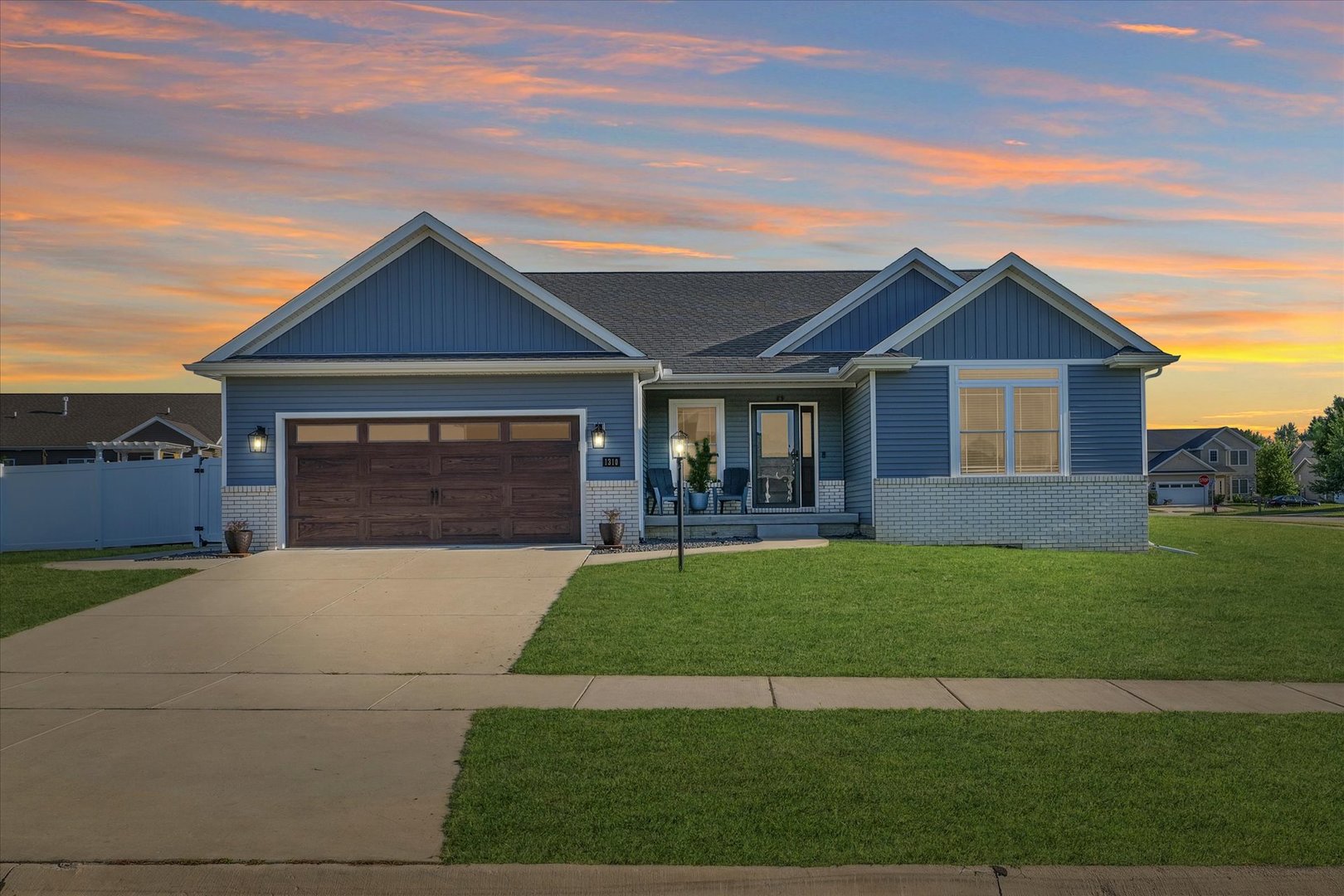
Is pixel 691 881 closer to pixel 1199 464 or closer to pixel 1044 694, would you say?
pixel 1044 694

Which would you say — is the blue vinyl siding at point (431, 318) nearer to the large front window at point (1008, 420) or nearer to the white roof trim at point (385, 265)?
the white roof trim at point (385, 265)

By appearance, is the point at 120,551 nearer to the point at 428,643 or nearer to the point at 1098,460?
the point at 428,643

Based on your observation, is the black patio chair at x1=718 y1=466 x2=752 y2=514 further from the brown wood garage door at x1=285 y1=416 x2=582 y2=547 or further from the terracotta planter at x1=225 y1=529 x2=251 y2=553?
the terracotta planter at x1=225 y1=529 x2=251 y2=553

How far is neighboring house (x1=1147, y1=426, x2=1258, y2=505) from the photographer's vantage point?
306ft

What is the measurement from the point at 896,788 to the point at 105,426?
54.2m

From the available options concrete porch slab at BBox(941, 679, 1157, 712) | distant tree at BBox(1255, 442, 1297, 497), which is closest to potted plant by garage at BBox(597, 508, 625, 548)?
concrete porch slab at BBox(941, 679, 1157, 712)

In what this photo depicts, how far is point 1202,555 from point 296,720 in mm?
16627

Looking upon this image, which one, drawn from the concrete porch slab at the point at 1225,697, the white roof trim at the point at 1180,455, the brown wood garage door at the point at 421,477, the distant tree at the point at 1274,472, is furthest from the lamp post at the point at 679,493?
the white roof trim at the point at 1180,455

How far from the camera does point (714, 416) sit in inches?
918

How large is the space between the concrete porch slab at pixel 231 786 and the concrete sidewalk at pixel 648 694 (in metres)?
0.54

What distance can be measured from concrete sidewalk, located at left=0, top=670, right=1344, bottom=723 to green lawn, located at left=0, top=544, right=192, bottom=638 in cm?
369

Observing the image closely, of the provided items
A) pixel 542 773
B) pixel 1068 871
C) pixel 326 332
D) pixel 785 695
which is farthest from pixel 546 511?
pixel 1068 871

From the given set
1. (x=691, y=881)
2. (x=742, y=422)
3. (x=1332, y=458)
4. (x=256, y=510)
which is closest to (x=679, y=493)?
(x=742, y=422)

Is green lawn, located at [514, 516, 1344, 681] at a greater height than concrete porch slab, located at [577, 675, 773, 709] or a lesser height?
greater
